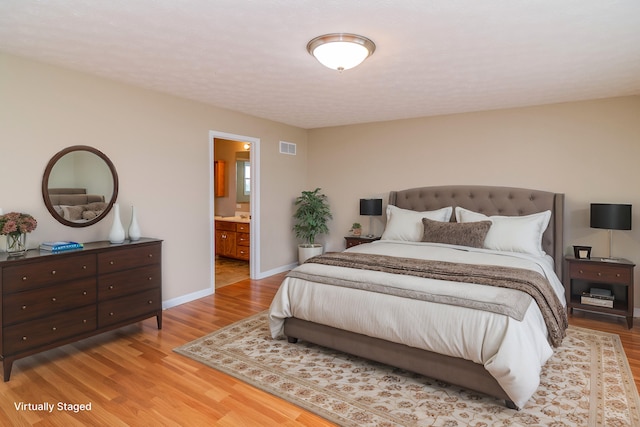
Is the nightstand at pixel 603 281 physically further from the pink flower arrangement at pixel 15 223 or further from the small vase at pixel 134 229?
the pink flower arrangement at pixel 15 223

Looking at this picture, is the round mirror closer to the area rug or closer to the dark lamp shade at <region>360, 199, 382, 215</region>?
the area rug

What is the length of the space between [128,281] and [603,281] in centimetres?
467

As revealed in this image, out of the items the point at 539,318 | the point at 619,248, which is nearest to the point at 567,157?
the point at 619,248

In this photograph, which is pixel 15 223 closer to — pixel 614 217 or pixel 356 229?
pixel 356 229

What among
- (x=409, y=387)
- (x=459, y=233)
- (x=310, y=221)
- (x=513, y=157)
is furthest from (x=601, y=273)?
(x=310, y=221)

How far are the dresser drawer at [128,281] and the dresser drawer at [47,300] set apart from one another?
9 centimetres

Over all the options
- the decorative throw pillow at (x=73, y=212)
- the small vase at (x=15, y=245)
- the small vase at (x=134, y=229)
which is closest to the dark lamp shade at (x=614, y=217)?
the small vase at (x=134, y=229)

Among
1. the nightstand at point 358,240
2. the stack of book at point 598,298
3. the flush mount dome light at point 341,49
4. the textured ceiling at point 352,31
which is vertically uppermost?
the textured ceiling at point 352,31

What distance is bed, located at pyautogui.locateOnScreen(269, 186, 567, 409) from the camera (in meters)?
2.20

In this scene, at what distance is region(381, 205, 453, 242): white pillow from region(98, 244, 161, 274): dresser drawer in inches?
107

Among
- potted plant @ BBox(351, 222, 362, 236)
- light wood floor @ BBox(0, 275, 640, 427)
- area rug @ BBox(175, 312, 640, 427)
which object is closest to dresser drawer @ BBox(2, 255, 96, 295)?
light wood floor @ BBox(0, 275, 640, 427)

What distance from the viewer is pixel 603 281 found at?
371 cm

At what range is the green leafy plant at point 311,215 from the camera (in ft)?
18.9

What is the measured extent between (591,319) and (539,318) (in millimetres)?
2003
